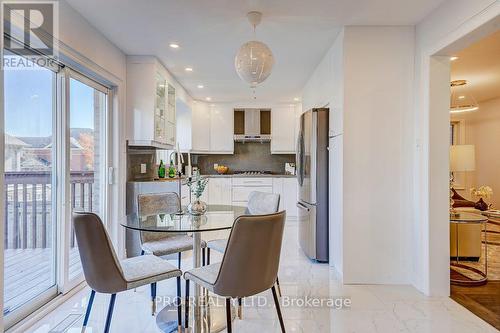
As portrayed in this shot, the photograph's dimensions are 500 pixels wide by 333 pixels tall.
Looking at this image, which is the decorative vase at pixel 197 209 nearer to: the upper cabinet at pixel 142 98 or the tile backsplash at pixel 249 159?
the upper cabinet at pixel 142 98

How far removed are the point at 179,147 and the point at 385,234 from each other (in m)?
4.06

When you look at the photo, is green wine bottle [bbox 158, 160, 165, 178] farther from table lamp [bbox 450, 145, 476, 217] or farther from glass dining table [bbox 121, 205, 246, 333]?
table lamp [bbox 450, 145, 476, 217]

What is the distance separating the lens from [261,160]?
6602 mm

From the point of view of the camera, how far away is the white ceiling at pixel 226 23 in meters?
2.37

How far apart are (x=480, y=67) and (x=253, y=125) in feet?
12.5

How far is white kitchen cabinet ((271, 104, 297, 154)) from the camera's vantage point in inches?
Answer: 241

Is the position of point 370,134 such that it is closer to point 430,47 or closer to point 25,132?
point 430,47

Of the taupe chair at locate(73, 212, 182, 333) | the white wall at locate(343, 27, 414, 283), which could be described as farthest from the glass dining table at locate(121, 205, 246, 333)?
the white wall at locate(343, 27, 414, 283)

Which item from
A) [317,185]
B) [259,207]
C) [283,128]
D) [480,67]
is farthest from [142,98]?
[480,67]

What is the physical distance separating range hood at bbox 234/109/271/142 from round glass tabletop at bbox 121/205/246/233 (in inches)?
148

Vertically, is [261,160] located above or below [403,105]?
below

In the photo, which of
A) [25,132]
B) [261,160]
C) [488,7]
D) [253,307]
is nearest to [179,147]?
[261,160]

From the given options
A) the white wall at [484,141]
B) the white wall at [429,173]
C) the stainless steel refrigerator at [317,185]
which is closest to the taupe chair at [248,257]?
the white wall at [429,173]

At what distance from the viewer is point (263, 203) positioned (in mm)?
2729
